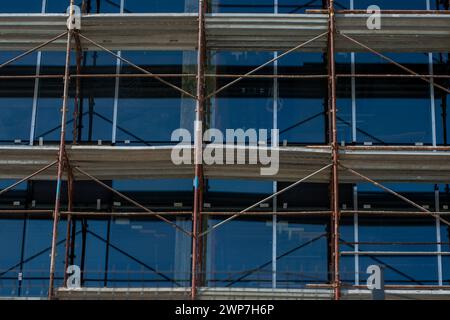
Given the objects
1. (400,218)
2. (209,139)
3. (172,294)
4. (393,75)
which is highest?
(393,75)

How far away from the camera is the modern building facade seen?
15797 millimetres

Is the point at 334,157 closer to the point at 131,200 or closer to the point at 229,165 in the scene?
the point at 229,165

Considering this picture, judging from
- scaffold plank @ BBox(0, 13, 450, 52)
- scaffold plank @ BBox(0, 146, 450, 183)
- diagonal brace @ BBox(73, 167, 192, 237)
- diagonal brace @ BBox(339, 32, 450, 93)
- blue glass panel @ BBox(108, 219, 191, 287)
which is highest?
scaffold plank @ BBox(0, 13, 450, 52)

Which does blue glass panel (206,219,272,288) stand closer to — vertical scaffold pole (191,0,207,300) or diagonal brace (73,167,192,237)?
vertical scaffold pole (191,0,207,300)

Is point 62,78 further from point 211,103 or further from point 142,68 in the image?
point 211,103

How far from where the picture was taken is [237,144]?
16453 millimetres

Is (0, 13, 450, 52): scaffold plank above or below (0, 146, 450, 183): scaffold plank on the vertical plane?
above

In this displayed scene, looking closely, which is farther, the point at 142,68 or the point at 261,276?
the point at 142,68

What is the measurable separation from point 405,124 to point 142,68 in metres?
4.87

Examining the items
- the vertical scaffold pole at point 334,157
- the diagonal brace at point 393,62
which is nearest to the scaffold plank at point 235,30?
the diagonal brace at point 393,62

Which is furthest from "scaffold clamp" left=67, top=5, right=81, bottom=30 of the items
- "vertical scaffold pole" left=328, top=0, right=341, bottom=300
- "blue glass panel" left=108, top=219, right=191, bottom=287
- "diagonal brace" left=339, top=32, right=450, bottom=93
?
"diagonal brace" left=339, top=32, right=450, bottom=93

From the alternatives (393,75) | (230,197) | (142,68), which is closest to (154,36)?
(142,68)

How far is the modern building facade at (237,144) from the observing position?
15797 millimetres

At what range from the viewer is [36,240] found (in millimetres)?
16234
